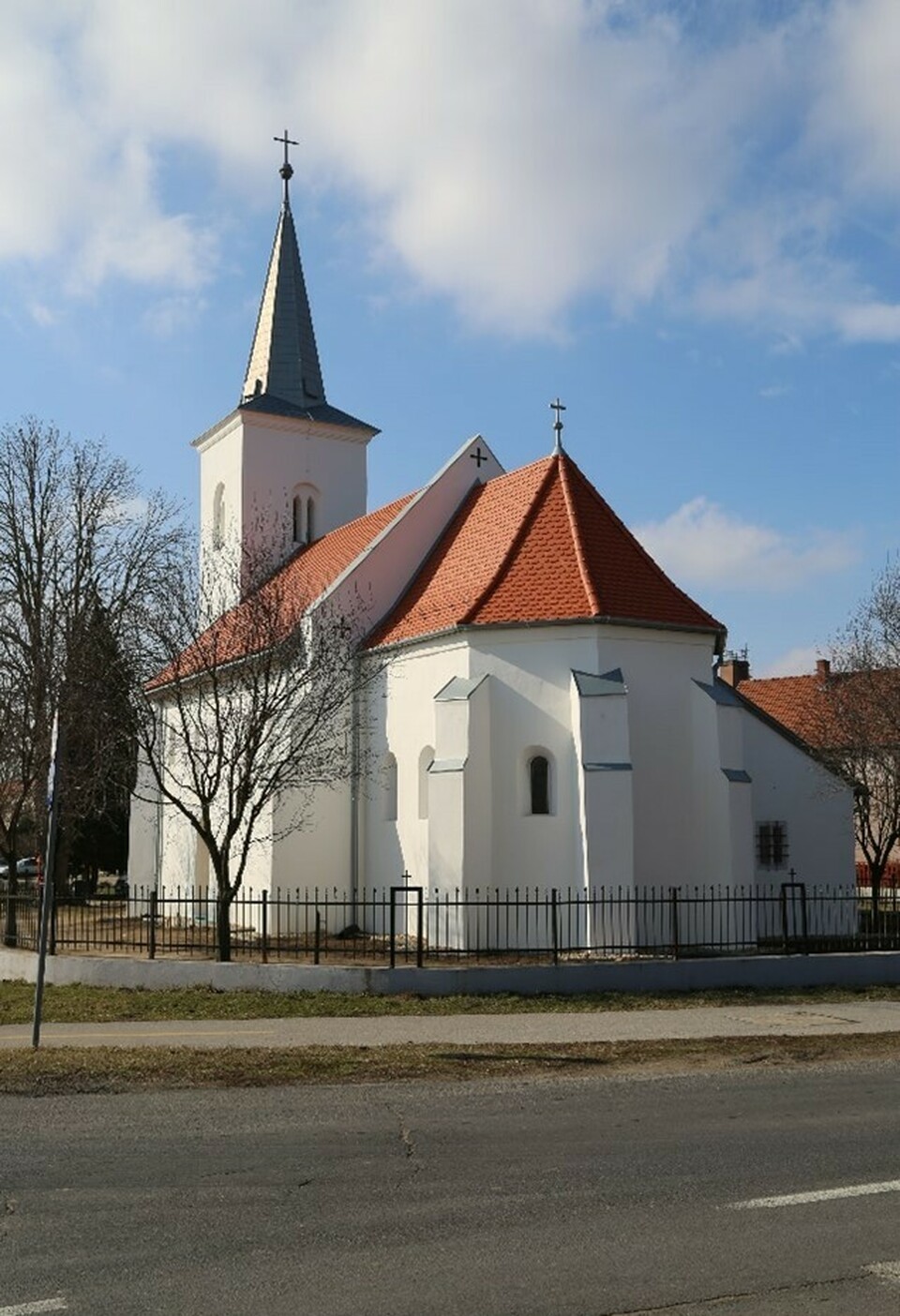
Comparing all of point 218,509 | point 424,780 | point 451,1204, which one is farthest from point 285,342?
point 451,1204

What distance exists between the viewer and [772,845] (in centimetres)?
2891

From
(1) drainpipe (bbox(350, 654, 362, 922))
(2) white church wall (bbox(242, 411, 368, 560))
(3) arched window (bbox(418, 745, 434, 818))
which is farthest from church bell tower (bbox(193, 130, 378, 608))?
(3) arched window (bbox(418, 745, 434, 818))

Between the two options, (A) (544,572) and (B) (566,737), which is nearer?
(B) (566,737)

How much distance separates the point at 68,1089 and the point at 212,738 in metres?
13.1

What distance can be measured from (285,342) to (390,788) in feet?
56.7

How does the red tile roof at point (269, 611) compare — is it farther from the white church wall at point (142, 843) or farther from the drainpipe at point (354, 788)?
the white church wall at point (142, 843)

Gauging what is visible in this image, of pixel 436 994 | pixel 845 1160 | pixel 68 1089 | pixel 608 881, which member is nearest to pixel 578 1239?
pixel 845 1160

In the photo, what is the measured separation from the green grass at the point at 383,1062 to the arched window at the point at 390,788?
1306cm

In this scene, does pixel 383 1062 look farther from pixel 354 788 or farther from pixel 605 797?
pixel 354 788

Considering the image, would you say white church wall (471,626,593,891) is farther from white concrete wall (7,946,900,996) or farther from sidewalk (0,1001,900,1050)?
sidewalk (0,1001,900,1050)

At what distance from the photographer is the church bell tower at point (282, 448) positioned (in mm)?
36125

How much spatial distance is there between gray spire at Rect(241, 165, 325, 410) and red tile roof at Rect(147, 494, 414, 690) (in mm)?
7482

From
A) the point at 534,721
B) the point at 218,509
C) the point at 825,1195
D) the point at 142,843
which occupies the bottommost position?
the point at 825,1195

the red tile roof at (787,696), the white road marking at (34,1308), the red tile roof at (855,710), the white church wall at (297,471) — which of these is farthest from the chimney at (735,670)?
the white road marking at (34,1308)
